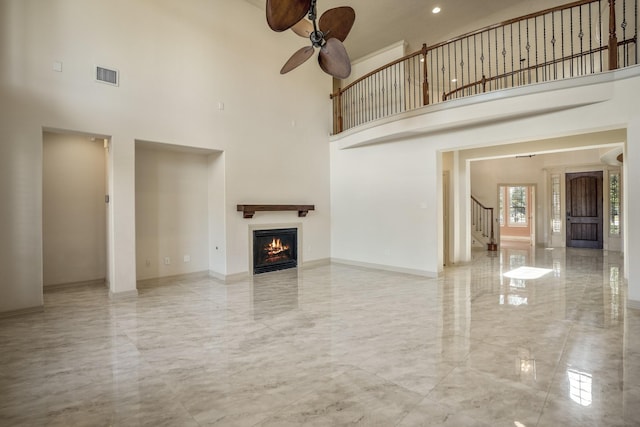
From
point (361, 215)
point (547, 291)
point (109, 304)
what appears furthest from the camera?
point (361, 215)

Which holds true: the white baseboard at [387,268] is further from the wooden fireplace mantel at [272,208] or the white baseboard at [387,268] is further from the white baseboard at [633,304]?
the white baseboard at [633,304]

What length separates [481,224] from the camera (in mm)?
10453

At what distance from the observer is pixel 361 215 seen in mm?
7082

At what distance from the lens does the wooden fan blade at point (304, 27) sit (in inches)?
137

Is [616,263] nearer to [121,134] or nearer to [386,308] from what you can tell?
[386,308]

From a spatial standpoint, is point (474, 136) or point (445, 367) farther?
point (474, 136)

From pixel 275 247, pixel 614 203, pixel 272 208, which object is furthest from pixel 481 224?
pixel 272 208

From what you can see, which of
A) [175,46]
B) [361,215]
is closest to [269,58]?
[175,46]

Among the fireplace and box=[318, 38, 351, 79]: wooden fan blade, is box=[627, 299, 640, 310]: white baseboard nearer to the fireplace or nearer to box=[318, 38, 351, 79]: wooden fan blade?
box=[318, 38, 351, 79]: wooden fan blade

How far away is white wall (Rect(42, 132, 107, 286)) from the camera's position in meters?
5.13

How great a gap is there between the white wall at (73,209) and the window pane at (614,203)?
1305 cm

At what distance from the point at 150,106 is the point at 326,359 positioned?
4485 millimetres

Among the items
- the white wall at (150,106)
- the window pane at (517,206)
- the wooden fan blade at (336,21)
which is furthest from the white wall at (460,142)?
the window pane at (517,206)

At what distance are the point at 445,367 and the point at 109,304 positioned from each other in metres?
4.40
